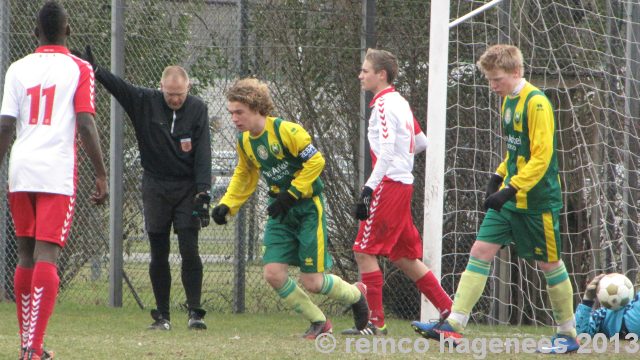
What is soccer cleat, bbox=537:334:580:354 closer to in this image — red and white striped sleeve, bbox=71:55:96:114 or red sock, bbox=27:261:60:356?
red sock, bbox=27:261:60:356

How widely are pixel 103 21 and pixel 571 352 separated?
17.7ft

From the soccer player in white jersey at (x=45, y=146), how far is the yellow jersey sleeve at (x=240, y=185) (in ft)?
5.49

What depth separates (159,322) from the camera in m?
7.89

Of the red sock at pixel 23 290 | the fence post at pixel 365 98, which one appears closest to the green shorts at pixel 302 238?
the red sock at pixel 23 290

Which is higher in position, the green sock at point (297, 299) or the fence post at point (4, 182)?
the fence post at point (4, 182)

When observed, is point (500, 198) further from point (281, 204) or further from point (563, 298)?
point (281, 204)

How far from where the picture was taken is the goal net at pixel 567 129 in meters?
9.12

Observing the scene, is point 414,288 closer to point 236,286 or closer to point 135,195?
point 236,286

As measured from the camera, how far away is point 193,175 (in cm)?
784

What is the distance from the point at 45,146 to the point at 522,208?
109 inches

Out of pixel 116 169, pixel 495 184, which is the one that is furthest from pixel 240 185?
pixel 116 169

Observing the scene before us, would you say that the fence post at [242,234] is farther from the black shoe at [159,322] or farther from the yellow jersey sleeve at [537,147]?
the yellow jersey sleeve at [537,147]

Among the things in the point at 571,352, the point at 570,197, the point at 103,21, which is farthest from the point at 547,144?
the point at 103,21

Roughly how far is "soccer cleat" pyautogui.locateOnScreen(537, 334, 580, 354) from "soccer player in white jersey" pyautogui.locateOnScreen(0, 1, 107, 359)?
9.25 ft
